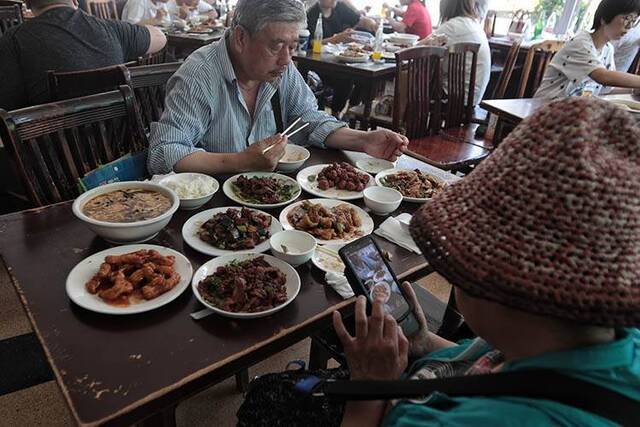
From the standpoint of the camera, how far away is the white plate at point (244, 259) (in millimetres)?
962

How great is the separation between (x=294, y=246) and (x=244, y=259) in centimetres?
16

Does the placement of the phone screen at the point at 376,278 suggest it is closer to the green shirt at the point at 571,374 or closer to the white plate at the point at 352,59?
the green shirt at the point at 571,374

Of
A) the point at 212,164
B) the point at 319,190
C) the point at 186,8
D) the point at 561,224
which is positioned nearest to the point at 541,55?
the point at 319,190

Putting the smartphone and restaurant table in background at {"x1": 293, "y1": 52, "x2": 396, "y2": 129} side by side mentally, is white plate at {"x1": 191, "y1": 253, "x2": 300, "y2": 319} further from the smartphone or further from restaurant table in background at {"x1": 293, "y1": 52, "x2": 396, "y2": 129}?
restaurant table in background at {"x1": 293, "y1": 52, "x2": 396, "y2": 129}

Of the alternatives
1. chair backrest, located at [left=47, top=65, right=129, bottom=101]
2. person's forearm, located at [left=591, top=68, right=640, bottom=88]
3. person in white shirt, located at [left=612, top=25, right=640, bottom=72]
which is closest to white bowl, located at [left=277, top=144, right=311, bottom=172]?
chair backrest, located at [left=47, top=65, right=129, bottom=101]

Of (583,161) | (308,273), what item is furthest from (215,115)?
(583,161)

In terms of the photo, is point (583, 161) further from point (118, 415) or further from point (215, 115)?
point (215, 115)

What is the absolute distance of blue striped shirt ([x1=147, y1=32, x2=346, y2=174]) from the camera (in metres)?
1.68

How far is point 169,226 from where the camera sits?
1.32 m

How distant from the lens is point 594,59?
3.15 m

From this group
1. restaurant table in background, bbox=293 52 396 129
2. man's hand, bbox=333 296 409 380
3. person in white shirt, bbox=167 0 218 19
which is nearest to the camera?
man's hand, bbox=333 296 409 380

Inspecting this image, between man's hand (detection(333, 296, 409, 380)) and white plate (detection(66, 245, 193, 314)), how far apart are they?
0.41 meters

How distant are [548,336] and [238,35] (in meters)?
1.67

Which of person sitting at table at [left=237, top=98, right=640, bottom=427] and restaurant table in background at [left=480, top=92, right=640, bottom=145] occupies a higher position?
person sitting at table at [left=237, top=98, right=640, bottom=427]
